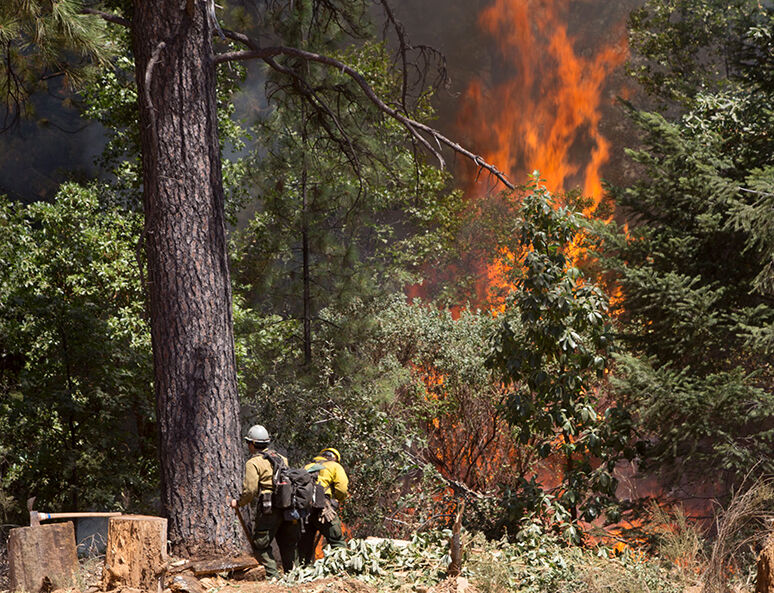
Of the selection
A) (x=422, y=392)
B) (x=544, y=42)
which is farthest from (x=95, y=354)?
(x=544, y=42)

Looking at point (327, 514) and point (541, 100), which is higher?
point (541, 100)

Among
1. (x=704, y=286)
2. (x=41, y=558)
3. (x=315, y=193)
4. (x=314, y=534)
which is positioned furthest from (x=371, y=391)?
(x=41, y=558)

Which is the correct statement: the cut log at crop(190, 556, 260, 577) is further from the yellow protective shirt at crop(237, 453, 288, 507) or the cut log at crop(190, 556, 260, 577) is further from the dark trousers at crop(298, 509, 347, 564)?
the dark trousers at crop(298, 509, 347, 564)

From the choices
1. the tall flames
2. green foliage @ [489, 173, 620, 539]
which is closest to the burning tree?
green foliage @ [489, 173, 620, 539]

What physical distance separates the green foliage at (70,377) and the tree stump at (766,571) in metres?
7.30

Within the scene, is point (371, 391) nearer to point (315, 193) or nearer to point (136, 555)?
point (315, 193)

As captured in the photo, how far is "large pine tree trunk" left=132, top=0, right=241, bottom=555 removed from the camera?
20.4 feet

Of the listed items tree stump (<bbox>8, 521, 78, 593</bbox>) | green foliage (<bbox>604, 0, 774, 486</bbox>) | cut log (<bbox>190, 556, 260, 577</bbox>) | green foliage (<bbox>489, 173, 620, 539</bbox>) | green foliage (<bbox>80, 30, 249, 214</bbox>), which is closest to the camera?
tree stump (<bbox>8, 521, 78, 593</bbox>)

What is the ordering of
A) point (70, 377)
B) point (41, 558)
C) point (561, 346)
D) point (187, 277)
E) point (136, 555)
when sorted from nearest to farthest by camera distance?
point (136, 555), point (41, 558), point (187, 277), point (561, 346), point (70, 377)

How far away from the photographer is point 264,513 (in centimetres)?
622

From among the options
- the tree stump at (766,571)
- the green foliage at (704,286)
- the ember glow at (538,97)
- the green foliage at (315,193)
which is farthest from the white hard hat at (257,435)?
the ember glow at (538,97)

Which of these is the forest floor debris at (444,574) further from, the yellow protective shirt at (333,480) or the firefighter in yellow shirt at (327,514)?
the yellow protective shirt at (333,480)

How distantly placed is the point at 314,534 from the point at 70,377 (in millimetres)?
4865

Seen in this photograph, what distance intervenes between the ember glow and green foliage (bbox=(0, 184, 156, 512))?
56.6ft
